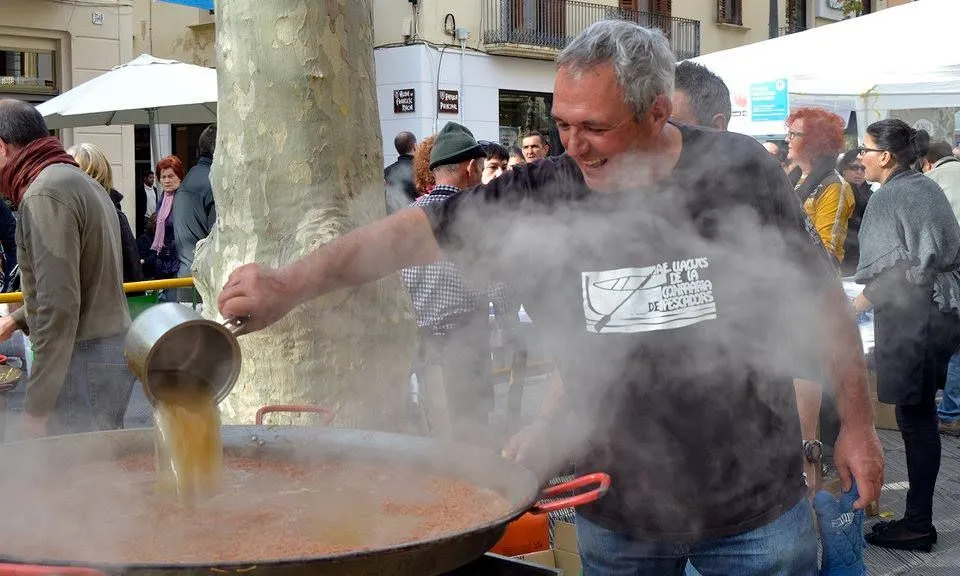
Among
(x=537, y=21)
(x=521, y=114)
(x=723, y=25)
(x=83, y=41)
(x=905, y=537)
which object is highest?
(x=723, y=25)

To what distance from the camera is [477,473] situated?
2133 mm

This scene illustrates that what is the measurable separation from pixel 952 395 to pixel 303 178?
5.12m

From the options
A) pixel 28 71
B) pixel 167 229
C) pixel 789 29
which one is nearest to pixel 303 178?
pixel 167 229

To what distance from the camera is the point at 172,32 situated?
19141 mm

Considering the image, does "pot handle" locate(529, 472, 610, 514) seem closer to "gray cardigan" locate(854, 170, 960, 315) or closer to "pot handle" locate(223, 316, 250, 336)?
"pot handle" locate(223, 316, 250, 336)

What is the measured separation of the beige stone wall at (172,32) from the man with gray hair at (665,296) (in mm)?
17883

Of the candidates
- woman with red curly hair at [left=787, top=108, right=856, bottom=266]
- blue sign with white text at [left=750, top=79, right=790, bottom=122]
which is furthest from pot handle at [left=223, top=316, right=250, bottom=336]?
blue sign with white text at [left=750, top=79, right=790, bottom=122]

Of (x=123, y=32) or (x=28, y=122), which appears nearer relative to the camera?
(x=28, y=122)

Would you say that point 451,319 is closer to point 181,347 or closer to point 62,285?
point 62,285

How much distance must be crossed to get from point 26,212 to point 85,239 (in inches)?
8.7

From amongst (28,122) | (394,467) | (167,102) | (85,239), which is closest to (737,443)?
(394,467)

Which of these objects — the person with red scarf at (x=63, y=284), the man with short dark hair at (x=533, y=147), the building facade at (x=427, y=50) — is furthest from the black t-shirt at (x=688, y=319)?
the building facade at (x=427, y=50)

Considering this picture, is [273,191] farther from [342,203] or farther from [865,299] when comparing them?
[865,299]

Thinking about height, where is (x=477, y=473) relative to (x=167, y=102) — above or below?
below
